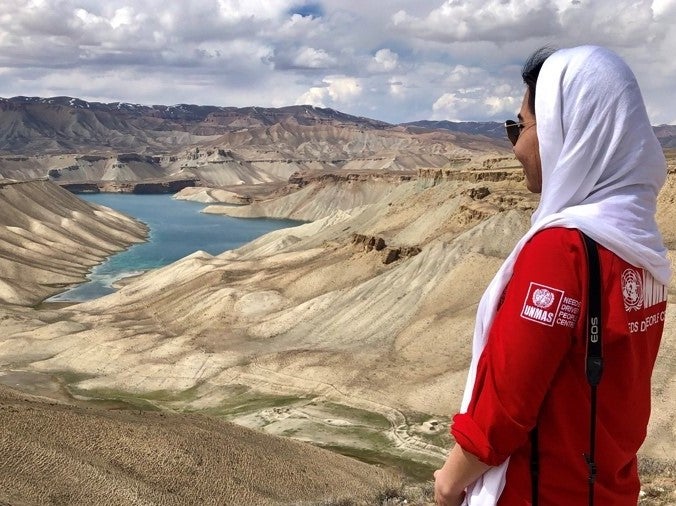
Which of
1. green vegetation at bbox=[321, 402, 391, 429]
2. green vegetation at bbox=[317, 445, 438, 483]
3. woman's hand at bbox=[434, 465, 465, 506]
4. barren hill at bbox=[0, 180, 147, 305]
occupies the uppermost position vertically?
woman's hand at bbox=[434, 465, 465, 506]

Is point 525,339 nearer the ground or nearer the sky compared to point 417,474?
nearer the sky

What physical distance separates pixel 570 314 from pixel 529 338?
180 mm

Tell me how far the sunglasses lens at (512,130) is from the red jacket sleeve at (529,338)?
2.39ft

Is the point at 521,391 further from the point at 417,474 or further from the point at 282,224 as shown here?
the point at 282,224

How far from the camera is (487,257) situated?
37250mm

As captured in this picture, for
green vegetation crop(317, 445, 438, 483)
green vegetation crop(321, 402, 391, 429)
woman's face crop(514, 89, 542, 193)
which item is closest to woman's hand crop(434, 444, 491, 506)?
woman's face crop(514, 89, 542, 193)

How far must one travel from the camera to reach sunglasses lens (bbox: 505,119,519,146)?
333 cm

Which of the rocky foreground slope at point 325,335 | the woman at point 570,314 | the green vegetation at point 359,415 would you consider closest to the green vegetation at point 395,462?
the rocky foreground slope at point 325,335

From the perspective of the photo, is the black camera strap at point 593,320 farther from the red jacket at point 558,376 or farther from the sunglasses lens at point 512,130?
the sunglasses lens at point 512,130

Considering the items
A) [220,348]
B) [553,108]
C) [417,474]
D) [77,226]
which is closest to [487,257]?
[220,348]

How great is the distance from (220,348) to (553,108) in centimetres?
3576

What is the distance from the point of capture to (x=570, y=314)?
2664 mm

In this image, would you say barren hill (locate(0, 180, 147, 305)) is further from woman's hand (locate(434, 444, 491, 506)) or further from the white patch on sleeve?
the white patch on sleeve

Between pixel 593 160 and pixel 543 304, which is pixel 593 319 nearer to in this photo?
pixel 543 304
